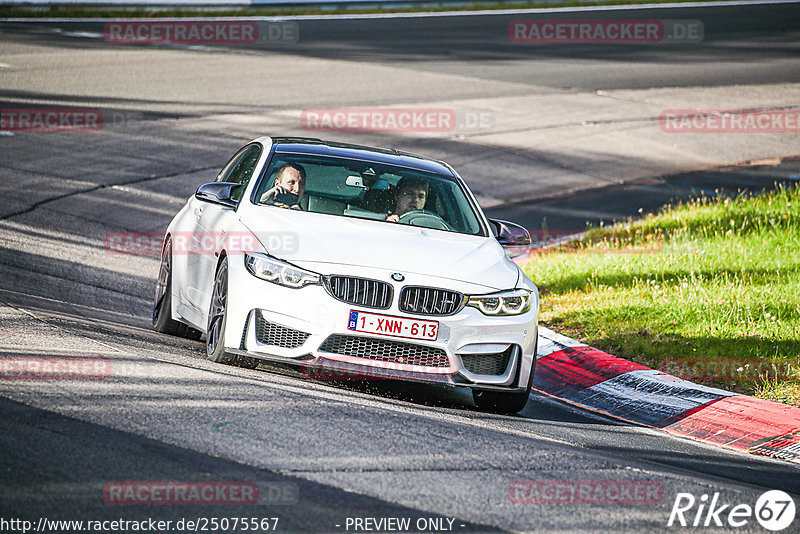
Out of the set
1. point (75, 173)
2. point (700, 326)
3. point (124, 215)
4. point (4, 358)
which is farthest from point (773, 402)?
point (75, 173)

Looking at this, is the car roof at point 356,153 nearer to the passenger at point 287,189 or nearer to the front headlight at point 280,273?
the passenger at point 287,189

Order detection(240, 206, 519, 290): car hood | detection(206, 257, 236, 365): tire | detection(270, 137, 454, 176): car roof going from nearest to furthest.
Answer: detection(240, 206, 519, 290): car hood
detection(206, 257, 236, 365): tire
detection(270, 137, 454, 176): car roof

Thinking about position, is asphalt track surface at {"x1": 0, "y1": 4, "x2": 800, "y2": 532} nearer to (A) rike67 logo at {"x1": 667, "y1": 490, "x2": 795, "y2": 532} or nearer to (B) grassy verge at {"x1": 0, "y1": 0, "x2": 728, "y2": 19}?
(A) rike67 logo at {"x1": 667, "y1": 490, "x2": 795, "y2": 532}

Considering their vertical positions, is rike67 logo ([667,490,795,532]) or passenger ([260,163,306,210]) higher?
passenger ([260,163,306,210])

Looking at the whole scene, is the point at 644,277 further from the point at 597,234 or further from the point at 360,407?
the point at 360,407

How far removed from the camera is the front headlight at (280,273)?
691 centimetres

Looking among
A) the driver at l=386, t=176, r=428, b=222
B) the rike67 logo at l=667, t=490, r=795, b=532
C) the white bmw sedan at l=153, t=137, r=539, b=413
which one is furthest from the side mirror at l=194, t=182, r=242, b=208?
the rike67 logo at l=667, t=490, r=795, b=532

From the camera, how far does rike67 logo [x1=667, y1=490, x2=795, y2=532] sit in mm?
5211

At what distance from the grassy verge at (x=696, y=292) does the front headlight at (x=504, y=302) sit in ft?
7.08

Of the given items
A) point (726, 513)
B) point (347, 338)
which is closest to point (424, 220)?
point (347, 338)

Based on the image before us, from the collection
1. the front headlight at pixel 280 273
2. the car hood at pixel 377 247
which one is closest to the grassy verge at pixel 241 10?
the car hood at pixel 377 247

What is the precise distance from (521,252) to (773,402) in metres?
5.85

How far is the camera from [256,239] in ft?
23.9

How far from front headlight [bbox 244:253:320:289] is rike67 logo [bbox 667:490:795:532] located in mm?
2626
